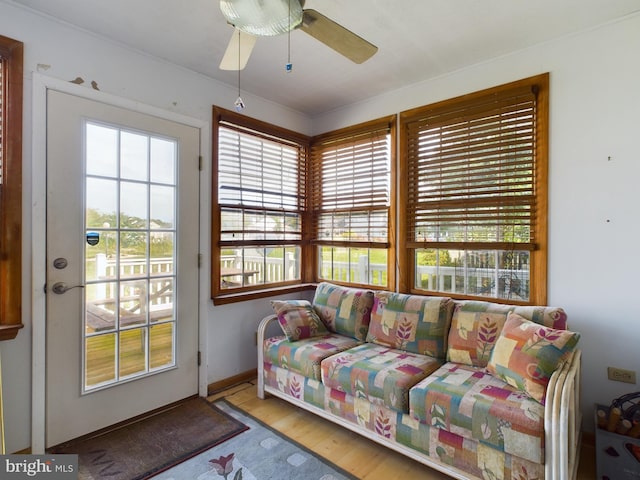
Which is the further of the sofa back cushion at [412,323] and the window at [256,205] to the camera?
the window at [256,205]

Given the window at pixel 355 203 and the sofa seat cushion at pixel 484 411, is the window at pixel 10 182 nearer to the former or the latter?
the sofa seat cushion at pixel 484 411

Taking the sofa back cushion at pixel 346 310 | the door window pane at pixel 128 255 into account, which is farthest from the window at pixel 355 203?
the door window pane at pixel 128 255

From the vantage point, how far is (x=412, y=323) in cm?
250

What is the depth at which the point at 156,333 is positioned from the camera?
2568 millimetres

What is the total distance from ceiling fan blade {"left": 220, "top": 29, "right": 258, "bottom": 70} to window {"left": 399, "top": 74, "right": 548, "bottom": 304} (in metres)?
1.68

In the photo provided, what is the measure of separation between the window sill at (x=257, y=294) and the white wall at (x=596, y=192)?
2.18m

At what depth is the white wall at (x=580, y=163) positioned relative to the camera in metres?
2.00

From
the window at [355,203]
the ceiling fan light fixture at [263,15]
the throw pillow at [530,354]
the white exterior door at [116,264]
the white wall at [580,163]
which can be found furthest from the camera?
the window at [355,203]

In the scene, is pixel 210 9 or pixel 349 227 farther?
pixel 349 227

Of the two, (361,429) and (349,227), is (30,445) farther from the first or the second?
(349,227)

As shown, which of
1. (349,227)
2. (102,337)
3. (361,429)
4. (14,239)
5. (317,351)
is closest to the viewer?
(14,239)

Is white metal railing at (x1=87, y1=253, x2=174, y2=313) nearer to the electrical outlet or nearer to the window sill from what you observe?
the window sill

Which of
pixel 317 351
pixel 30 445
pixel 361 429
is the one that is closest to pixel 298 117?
pixel 317 351

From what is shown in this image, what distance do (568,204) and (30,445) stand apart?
3.68 metres
